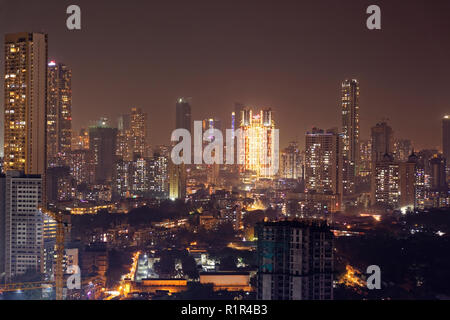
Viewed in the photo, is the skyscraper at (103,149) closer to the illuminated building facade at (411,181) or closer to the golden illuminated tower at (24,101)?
the golden illuminated tower at (24,101)

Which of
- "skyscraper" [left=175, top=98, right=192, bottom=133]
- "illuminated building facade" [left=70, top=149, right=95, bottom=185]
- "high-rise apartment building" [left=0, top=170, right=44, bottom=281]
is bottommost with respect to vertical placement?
"high-rise apartment building" [left=0, top=170, right=44, bottom=281]

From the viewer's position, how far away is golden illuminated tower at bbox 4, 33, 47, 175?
8.58m

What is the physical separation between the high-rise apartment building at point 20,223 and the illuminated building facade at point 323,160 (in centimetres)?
866

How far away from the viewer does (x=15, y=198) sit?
25.2 ft

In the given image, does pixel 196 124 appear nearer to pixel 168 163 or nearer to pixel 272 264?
pixel 168 163

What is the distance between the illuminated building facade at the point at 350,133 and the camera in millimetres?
14966

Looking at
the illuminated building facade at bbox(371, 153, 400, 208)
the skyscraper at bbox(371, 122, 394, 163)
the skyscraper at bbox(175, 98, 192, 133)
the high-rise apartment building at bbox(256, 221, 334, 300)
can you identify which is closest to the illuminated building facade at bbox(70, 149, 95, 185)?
the skyscraper at bbox(175, 98, 192, 133)

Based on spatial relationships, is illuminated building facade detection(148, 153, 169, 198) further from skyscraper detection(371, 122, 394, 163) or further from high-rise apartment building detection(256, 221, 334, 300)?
high-rise apartment building detection(256, 221, 334, 300)

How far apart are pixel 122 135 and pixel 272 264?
12181 mm

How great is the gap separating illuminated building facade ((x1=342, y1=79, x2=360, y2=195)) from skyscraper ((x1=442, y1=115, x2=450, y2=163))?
2548mm

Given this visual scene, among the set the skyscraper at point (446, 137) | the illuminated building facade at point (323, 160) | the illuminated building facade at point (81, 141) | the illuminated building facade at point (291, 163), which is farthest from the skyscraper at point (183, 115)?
the skyscraper at point (446, 137)

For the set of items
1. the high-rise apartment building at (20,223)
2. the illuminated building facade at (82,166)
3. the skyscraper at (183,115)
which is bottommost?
the high-rise apartment building at (20,223)
